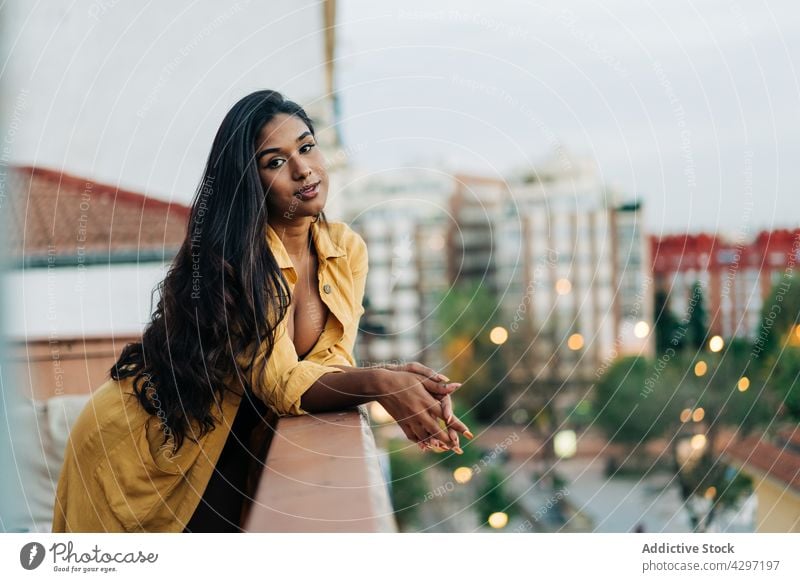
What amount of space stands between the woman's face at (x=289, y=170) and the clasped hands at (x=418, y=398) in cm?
23

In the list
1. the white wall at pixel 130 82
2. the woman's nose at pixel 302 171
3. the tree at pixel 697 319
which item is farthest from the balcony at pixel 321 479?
the tree at pixel 697 319

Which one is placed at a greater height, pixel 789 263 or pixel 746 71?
pixel 746 71

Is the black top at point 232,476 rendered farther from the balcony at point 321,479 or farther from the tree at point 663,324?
the tree at point 663,324

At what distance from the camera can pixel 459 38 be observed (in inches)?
56.0

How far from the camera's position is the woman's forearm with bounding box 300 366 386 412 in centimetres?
93

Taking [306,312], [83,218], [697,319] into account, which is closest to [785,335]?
[306,312]

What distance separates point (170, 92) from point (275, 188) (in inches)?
25.2

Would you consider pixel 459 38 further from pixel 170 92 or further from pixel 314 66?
pixel 170 92

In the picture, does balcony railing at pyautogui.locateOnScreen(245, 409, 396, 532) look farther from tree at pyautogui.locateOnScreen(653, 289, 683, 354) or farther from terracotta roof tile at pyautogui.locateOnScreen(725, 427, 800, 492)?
tree at pyautogui.locateOnScreen(653, 289, 683, 354)

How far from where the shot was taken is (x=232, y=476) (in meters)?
1.06
